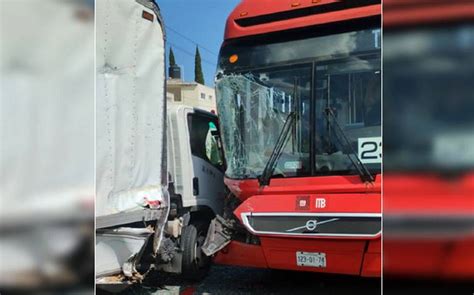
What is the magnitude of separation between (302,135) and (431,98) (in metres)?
2.70

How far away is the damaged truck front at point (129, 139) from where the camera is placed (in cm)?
332

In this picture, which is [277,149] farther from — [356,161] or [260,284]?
[260,284]

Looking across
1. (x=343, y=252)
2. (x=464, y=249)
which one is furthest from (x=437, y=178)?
(x=343, y=252)

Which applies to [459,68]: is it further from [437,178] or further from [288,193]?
[288,193]

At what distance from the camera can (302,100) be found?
165 inches

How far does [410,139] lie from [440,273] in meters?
0.46

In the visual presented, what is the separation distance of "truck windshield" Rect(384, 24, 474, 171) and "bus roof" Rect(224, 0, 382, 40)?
248 cm

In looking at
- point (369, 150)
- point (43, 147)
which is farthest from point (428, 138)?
point (369, 150)

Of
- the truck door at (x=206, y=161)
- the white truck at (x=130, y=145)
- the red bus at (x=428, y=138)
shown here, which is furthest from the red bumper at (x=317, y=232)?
the red bus at (x=428, y=138)

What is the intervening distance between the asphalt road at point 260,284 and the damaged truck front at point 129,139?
1.05 m

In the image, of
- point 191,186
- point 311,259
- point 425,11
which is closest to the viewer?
point 425,11

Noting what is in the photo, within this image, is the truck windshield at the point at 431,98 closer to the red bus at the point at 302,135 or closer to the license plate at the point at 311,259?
the red bus at the point at 302,135

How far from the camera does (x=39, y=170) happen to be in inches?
59.1

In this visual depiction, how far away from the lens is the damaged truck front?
10.9 ft
